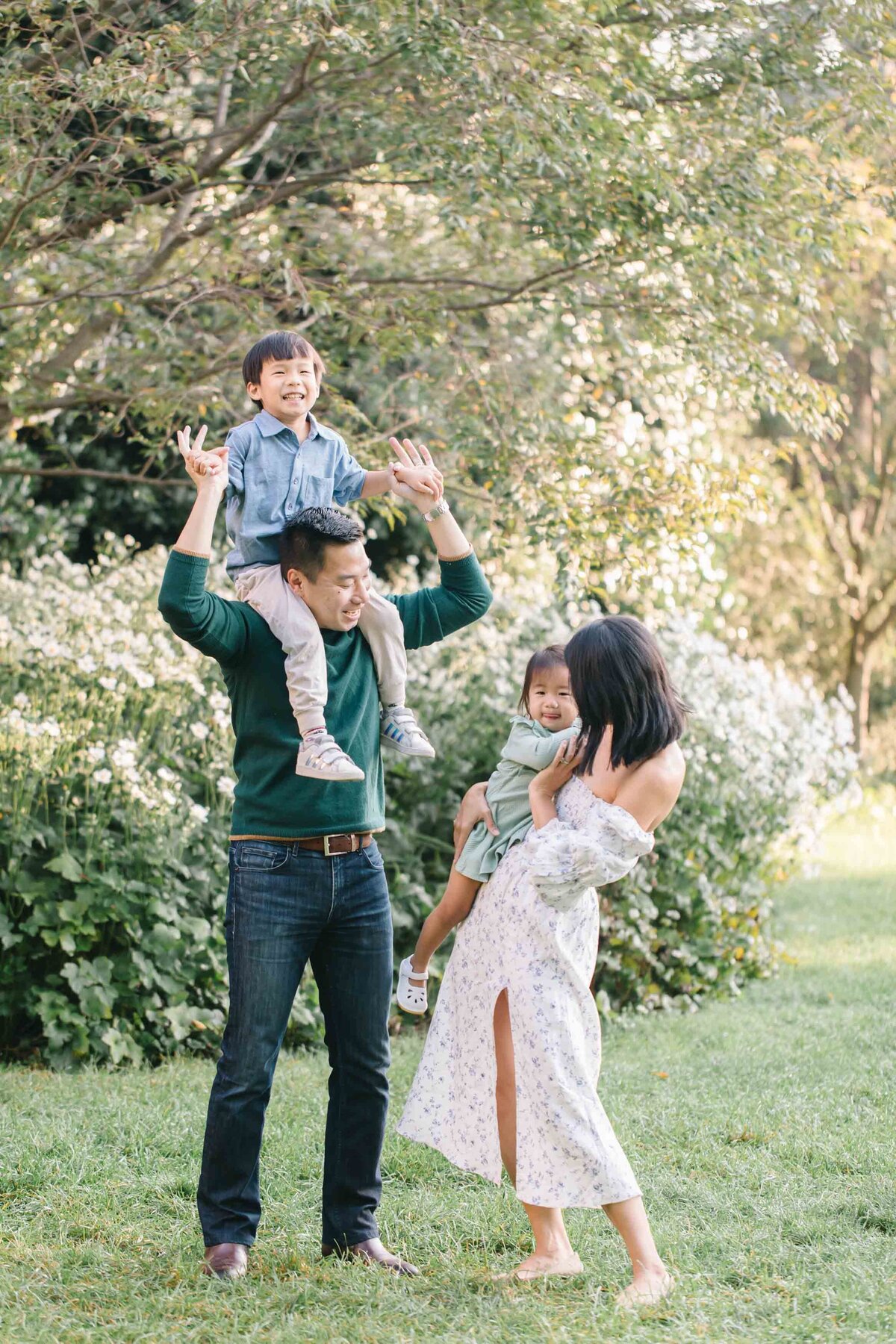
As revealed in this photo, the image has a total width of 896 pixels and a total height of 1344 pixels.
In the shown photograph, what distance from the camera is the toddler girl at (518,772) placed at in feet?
11.5

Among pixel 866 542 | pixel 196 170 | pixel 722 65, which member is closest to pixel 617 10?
pixel 722 65

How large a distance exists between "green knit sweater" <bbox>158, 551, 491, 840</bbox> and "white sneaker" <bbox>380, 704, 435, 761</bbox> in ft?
0.27

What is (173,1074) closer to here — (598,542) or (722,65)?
(598,542)

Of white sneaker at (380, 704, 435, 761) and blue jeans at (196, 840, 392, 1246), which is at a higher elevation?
white sneaker at (380, 704, 435, 761)

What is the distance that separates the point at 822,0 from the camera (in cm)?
565

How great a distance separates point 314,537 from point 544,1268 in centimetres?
173

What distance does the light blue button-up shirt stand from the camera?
318 cm

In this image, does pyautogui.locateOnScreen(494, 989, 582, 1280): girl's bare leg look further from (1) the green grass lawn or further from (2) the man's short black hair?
(2) the man's short black hair

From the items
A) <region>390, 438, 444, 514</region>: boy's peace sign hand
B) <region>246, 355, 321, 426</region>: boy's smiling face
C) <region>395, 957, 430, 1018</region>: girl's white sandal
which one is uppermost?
<region>246, 355, 321, 426</region>: boy's smiling face

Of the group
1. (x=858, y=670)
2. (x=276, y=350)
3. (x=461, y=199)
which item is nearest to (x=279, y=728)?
(x=276, y=350)

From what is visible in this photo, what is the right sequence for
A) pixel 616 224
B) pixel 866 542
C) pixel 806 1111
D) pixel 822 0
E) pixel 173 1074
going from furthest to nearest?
pixel 866 542 → pixel 822 0 → pixel 616 224 → pixel 173 1074 → pixel 806 1111

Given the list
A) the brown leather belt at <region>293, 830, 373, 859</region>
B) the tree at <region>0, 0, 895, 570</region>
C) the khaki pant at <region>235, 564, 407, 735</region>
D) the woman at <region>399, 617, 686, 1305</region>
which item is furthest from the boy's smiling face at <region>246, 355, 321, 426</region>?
the tree at <region>0, 0, 895, 570</region>

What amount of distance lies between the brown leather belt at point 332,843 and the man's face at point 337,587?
18.4 inches

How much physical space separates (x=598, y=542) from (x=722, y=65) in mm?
2034
